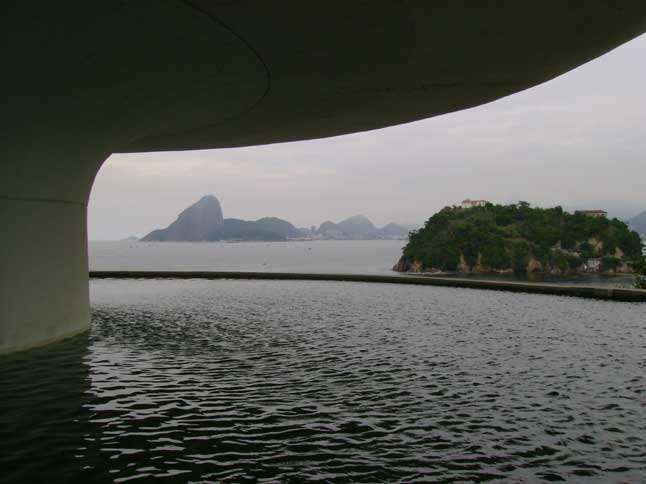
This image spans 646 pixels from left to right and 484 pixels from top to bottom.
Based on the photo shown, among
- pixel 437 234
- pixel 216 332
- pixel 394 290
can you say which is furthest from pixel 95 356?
pixel 437 234

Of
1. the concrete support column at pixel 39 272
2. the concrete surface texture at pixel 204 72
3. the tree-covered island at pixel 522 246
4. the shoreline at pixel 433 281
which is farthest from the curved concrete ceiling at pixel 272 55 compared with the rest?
the tree-covered island at pixel 522 246

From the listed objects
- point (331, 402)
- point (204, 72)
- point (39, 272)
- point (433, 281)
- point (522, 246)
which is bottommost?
point (331, 402)

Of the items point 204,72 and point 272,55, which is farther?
point 204,72

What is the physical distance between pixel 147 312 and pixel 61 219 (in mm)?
6010

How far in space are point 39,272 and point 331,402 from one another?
892 cm

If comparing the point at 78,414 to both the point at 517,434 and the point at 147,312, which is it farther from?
the point at 147,312

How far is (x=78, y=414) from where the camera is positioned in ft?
26.2

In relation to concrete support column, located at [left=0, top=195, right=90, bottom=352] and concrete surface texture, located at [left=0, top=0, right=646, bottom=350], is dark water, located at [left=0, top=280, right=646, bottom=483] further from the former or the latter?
concrete surface texture, located at [left=0, top=0, right=646, bottom=350]

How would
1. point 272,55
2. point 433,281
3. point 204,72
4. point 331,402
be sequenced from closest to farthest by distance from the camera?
point 331,402 → point 272,55 → point 204,72 → point 433,281

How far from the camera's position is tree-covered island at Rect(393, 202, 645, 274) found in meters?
125

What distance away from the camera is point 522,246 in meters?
130

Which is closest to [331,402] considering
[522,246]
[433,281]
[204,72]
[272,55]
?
[272,55]

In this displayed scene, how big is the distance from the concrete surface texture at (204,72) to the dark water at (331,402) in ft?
11.0

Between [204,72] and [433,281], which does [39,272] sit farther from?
[433,281]
